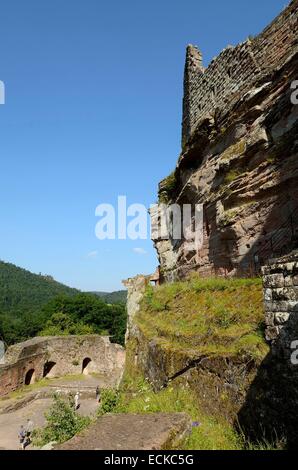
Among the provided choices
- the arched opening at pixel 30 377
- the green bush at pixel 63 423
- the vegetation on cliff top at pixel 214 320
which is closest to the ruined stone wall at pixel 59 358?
the arched opening at pixel 30 377

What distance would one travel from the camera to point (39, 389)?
23.9 m

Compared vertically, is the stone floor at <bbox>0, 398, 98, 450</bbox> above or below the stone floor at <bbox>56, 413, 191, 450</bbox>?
below

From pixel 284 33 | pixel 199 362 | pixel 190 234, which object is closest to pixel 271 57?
pixel 284 33

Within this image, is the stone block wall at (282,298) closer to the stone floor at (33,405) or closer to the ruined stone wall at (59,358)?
the stone floor at (33,405)

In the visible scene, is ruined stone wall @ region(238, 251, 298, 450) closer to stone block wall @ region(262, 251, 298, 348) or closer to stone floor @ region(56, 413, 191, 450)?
stone block wall @ region(262, 251, 298, 348)

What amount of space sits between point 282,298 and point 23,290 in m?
171

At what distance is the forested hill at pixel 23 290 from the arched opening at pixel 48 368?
9783 centimetres

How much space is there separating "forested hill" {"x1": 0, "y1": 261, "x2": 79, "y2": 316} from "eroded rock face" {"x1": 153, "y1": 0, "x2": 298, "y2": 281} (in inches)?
4656

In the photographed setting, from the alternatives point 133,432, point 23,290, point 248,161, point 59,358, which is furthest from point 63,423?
point 23,290

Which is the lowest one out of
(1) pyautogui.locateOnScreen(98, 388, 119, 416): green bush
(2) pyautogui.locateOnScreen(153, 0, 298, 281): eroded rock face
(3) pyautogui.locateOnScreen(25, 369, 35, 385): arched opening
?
(3) pyautogui.locateOnScreen(25, 369, 35, 385): arched opening

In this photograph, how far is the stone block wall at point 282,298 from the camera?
4066 millimetres

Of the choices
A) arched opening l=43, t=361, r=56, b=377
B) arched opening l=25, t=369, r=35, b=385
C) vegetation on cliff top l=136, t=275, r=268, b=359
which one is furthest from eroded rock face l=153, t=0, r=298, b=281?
arched opening l=43, t=361, r=56, b=377

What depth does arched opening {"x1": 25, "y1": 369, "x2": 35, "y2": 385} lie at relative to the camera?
1033 inches
